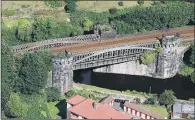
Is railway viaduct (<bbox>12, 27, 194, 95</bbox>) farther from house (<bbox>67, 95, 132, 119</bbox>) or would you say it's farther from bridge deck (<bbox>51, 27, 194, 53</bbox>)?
house (<bbox>67, 95, 132, 119</bbox>)

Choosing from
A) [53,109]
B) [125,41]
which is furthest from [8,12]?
[53,109]

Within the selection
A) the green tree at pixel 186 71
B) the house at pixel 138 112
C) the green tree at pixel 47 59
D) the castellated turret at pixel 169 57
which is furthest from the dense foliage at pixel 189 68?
the green tree at pixel 47 59

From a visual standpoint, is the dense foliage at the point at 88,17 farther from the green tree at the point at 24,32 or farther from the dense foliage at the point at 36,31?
the green tree at the point at 24,32

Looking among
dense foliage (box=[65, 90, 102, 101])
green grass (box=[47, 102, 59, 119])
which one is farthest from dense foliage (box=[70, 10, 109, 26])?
green grass (box=[47, 102, 59, 119])

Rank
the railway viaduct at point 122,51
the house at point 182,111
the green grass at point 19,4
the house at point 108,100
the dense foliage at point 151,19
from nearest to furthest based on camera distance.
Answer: the house at point 108,100
the house at point 182,111
the railway viaduct at point 122,51
the dense foliage at point 151,19
the green grass at point 19,4

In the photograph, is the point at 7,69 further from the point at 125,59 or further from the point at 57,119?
the point at 125,59

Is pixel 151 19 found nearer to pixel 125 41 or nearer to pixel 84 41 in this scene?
pixel 125 41

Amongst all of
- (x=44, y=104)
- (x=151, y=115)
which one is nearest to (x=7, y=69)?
(x=44, y=104)
